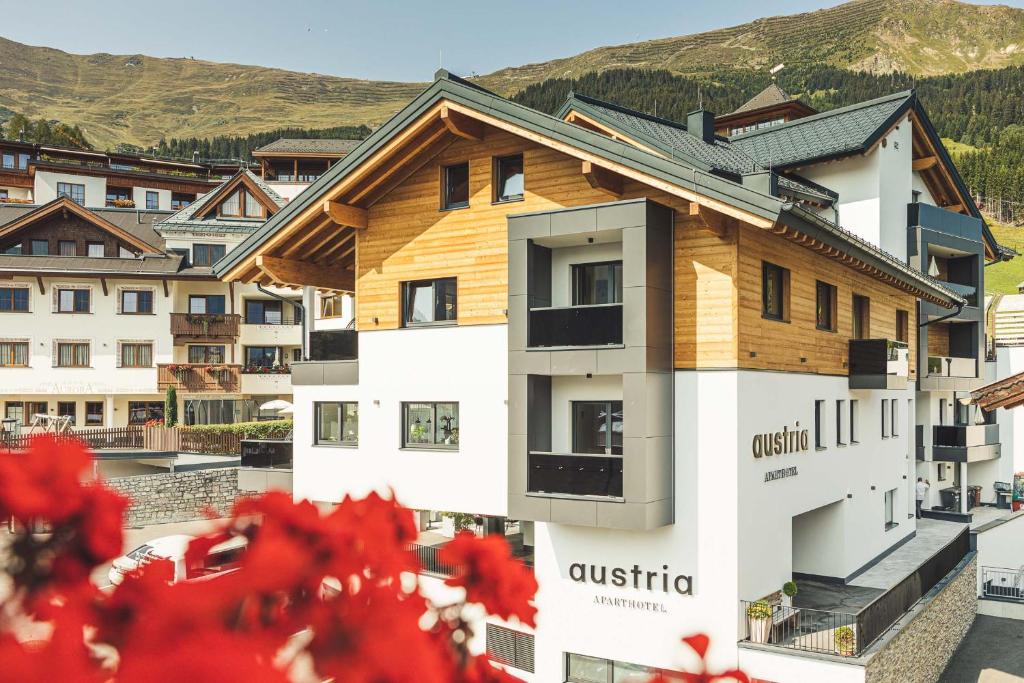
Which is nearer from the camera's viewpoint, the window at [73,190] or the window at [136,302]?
the window at [136,302]

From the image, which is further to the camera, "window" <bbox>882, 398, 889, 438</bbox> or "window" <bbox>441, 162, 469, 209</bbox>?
"window" <bbox>882, 398, 889, 438</bbox>

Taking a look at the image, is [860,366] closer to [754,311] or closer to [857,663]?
[754,311]

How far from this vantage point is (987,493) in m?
35.1

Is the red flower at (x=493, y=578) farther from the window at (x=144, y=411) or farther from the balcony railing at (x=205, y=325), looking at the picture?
the window at (x=144, y=411)

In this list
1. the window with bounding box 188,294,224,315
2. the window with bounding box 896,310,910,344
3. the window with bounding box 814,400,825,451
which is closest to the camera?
the window with bounding box 814,400,825,451

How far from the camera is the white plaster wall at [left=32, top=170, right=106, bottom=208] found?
6462cm

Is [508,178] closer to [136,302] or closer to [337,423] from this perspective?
[337,423]

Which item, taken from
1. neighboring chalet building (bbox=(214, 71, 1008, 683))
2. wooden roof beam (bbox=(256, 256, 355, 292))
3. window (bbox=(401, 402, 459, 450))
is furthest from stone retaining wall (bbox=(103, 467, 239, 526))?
window (bbox=(401, 402, 459, 450))

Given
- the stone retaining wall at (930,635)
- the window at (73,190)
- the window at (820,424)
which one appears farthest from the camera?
the window at (73,190)

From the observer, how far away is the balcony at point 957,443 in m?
31.4

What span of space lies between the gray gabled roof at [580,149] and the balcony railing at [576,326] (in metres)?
2.54

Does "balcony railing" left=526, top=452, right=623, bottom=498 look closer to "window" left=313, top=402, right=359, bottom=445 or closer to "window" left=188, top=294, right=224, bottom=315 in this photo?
"window" left=313, top=402, right=359, bottom=445

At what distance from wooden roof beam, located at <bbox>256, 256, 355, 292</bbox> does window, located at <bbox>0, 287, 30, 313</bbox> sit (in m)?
26.4

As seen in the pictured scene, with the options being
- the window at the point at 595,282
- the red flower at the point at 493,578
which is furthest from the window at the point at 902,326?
the red flower at the point at 493,578
